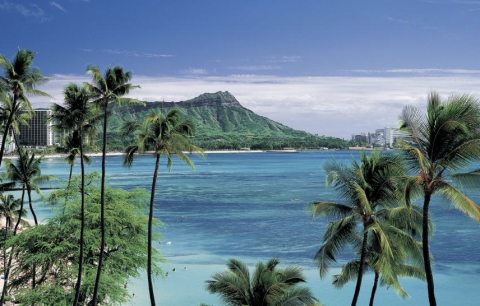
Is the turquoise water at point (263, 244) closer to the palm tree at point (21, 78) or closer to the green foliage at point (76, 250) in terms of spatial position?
the green foliage at point (76, 250)

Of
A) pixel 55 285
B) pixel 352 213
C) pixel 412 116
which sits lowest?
pixel 55 285

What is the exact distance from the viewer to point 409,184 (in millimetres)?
13219

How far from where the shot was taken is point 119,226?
A: 29.7 metres

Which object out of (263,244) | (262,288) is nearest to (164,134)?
(262,288)

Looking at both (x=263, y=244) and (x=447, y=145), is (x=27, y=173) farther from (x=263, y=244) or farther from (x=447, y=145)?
(x=263, y=244)

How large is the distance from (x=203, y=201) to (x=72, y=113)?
231ft

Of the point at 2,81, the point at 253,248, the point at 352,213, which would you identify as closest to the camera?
the point at 352,213

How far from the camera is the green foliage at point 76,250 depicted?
26.3m

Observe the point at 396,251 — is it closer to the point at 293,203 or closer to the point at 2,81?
the point at 2,81

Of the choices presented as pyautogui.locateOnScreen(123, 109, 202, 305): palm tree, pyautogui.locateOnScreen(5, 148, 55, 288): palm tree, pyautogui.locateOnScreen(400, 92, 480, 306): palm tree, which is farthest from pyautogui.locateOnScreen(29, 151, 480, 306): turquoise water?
pyautogui.locateOnScreen(123, 109, 202, 305): palm tree

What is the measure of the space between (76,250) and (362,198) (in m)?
18.6

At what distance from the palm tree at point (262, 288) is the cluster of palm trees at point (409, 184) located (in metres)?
2.21

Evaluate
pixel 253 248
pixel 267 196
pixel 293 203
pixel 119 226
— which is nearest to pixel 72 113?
pixel 119 226

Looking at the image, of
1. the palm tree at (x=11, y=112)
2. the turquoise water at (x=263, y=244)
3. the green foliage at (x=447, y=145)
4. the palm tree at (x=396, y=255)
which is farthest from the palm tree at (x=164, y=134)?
the turquoise water at (x=263, y=244)
